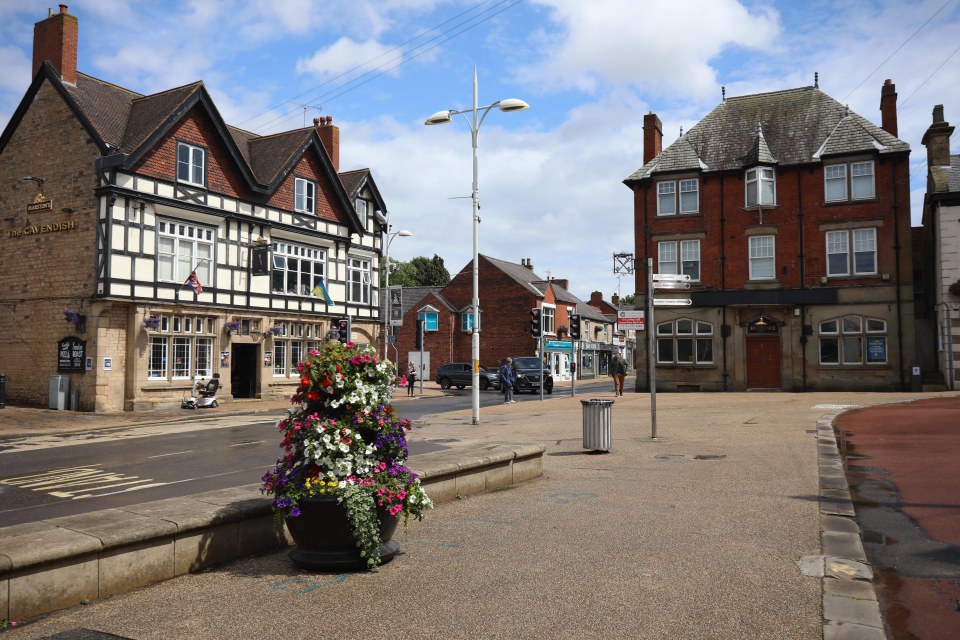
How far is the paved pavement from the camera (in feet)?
15.5

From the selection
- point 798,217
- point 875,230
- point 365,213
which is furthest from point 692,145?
point 365,213

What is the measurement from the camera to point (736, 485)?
9.86m

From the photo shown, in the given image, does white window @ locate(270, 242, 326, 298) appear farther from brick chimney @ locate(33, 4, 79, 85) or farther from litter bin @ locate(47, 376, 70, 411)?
brick chimney @ locate(33, 4, 79, 85)

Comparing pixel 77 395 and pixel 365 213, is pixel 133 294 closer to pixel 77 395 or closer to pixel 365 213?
pixel 77 395

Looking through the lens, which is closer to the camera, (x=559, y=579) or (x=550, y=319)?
(x=559, y=579)

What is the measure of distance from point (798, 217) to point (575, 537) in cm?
2973

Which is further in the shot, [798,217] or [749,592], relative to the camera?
[798,217]

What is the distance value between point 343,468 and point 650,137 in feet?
114

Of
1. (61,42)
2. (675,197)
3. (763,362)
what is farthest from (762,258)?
(61,42)

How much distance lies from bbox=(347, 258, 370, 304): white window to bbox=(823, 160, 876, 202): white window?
2189 cm

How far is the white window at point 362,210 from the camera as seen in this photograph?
Answer: 3897 cm

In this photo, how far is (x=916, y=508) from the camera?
8.35m

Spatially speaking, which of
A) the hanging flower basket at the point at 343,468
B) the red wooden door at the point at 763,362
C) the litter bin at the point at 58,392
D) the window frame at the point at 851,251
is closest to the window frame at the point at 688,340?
the red wooden door at the point at 763,362

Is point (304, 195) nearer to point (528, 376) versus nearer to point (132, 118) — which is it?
point (132, 118)
